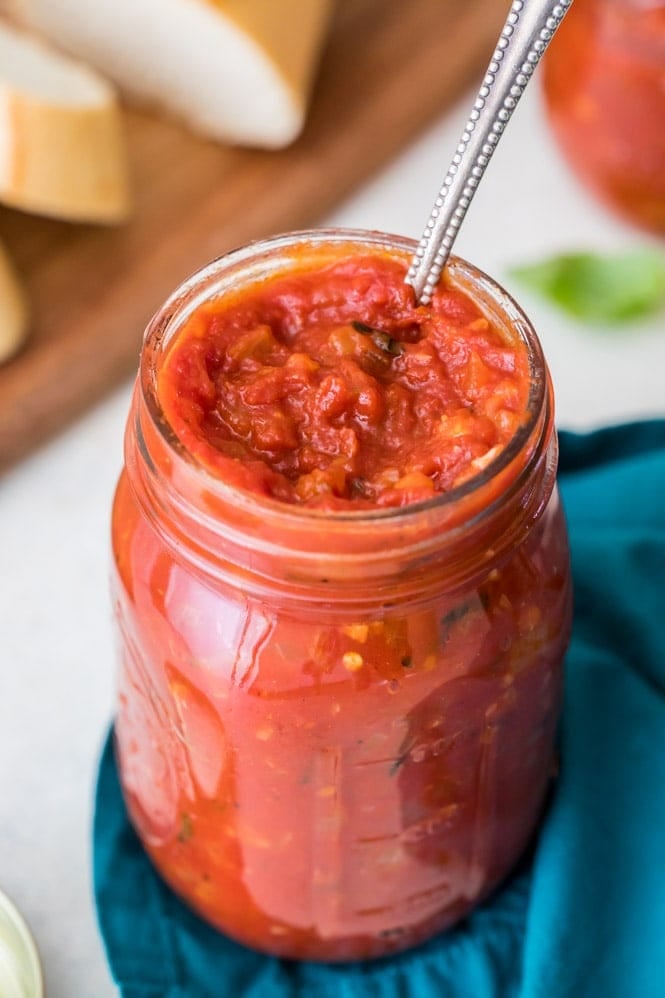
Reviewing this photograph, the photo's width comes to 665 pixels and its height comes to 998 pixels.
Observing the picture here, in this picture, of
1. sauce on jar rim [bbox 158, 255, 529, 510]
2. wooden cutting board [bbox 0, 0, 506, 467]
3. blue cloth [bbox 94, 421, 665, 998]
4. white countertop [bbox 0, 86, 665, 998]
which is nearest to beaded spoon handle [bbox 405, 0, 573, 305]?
sauce on jar rim [bbox 158, 255, 529, 510]

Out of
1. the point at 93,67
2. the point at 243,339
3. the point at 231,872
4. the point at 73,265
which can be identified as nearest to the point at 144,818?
the point at 231,872

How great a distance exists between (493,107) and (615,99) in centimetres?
100

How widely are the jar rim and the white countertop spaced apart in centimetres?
63

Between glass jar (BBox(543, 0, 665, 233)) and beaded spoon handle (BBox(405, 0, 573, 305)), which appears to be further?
glass jar (BBox(543, 0, 665, 233))

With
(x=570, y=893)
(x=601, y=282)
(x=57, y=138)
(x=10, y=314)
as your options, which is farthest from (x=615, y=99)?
(x=570, y=893)

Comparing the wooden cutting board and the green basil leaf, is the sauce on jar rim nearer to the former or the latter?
the wooden cutting board

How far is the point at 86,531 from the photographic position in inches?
70.6

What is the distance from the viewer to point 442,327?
118cm

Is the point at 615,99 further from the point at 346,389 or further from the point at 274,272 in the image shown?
the point at 346,389

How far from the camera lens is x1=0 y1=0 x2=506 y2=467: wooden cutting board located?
75.5 inches

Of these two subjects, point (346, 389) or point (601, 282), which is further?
point (601, 282)

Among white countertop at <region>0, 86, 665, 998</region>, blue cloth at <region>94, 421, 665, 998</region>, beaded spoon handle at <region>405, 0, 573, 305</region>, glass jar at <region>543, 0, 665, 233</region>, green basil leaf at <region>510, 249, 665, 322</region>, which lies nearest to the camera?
beaded spoon handle at <region>405, 0, 573, 305</region>

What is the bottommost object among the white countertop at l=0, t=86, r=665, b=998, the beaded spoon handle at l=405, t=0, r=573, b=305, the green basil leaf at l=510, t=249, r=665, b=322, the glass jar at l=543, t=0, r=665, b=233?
the white countertop at l=0, t=86, r=665, b=998

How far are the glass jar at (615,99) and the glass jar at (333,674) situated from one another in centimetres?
83
